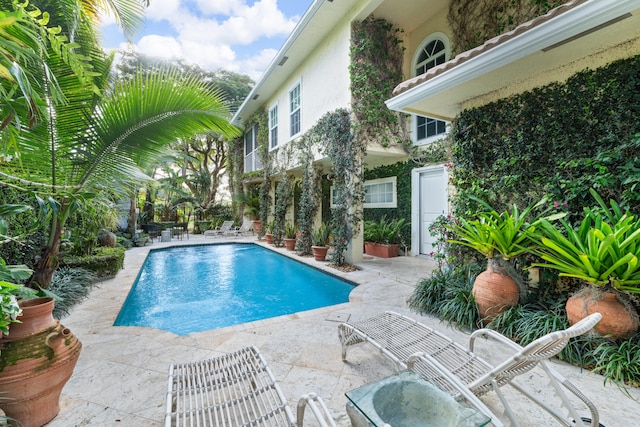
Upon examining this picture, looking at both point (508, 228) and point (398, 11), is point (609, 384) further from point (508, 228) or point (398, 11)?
point (398, 11)

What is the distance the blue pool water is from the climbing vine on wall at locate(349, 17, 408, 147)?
424 cm

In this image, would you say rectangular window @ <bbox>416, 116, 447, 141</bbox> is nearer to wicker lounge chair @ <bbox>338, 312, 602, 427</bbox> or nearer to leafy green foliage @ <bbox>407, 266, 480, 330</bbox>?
leafy green foliage @ <bbox>407, 266, 480, 330</bbox>

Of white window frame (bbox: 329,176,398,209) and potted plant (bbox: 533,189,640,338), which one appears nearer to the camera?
potted plant (bbox: 533,189,640,338)

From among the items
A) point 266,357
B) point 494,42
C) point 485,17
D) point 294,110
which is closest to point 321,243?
point 294,110

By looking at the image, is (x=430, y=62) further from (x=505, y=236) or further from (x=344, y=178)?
(x=505, y=236)

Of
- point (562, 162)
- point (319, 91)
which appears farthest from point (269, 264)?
point (562, 162)

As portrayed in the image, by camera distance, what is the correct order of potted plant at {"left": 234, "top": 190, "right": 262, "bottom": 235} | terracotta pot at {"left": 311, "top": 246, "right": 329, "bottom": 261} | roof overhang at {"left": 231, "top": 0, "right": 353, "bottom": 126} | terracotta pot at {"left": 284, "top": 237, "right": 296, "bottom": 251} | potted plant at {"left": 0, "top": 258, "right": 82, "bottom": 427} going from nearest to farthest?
potted plant at {"left": 0, "top": 258, "right": 82, "bottom": 427}, roof overhang at {"left": 231, "top": 0, "right": 353, "bottom": 126}, terracotta pot at {"left": 311, "top": 246, "right": 329, "bottom": 261}, terracotta pot at {"left": 284, "top": 237, "right": 296, "bottom": 251}, potted plant at {"left": 234, "top": 190, "right": 262, "bottom": 235}

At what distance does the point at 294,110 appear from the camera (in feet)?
35.7

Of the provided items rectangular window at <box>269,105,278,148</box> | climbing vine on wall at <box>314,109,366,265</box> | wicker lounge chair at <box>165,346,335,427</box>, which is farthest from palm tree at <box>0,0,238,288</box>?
rectangular window at <box>269,105,278,148</box>

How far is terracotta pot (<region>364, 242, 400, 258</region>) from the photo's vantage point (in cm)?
889

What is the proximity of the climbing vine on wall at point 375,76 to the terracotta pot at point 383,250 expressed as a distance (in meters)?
3.21

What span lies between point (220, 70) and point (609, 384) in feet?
80.9

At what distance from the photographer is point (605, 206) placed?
341cm

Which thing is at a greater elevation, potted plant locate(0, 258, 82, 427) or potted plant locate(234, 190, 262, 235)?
potted plant locate(234, 190, 262, 235)
